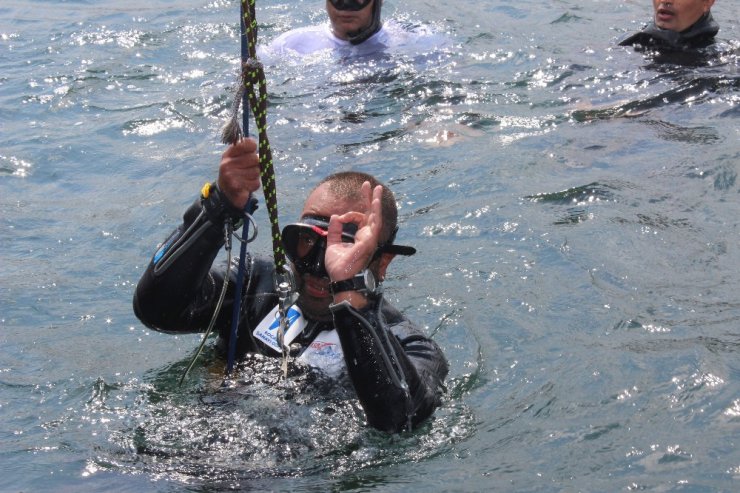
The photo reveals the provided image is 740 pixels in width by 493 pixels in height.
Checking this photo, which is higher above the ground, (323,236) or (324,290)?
(323,236)

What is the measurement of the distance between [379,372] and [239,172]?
0.81 metres

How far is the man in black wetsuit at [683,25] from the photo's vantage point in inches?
316

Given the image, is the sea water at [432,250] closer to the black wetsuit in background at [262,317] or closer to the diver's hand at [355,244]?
the black wetsuit in background at [262,317]

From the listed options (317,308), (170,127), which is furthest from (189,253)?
(170,127)

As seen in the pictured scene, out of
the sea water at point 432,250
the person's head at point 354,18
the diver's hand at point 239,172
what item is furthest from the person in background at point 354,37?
the diver's hand at point 239,172

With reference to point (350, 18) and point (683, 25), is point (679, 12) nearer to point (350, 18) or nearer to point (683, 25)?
point (683, 25)

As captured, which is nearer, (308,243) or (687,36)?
(308,243)

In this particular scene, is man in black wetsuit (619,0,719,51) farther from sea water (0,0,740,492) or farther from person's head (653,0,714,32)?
sea water (0,0,740,492)

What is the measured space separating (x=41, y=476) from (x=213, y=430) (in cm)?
59

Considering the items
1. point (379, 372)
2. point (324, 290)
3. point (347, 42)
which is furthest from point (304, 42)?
point (379, 372)

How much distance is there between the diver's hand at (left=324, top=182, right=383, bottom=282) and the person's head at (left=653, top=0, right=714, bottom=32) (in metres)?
5.32

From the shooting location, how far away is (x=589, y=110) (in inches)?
285

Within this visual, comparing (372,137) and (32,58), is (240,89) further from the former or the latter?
(32,58)

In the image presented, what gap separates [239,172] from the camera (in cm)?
351
